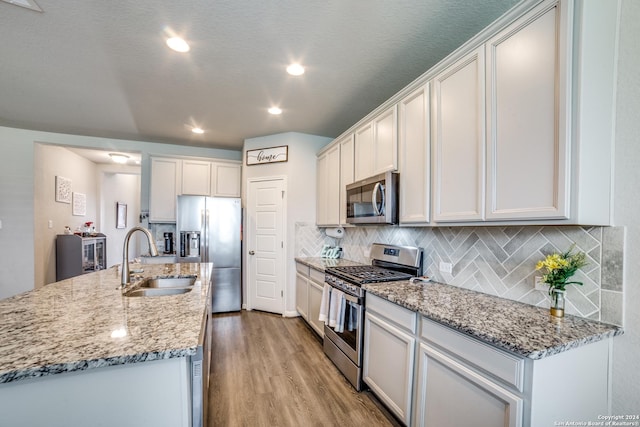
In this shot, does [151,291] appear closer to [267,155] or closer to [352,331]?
[352,331]

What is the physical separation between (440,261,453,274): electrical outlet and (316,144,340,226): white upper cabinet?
4.70 ft

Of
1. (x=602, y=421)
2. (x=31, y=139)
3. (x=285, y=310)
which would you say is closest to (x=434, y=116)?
(x=602, y=421)

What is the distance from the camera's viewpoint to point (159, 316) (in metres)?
1.25

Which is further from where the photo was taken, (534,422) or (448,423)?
(448,423)

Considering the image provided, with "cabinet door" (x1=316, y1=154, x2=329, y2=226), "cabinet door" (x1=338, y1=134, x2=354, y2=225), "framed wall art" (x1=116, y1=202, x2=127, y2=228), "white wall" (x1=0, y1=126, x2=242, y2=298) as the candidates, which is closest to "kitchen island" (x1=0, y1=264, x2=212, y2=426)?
"cabinet door" (x1=338, y1=134, x2=354, y2=225)

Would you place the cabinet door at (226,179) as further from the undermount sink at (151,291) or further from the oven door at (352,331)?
the oven door at (352,331)

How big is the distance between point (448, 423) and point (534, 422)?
45 cm

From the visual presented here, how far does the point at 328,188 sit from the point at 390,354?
88.0 inches

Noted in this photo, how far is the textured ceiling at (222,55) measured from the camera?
5.62 feet

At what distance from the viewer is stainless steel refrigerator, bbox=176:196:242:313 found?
4.01 metres

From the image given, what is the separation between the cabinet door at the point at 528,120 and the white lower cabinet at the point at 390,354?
0.84 metres

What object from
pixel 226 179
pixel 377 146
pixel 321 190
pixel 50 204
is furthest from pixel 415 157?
pixel 50 204

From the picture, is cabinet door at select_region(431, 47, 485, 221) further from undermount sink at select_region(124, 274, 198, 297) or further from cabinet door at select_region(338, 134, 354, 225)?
undermount sink at select_region(124, 274, 198, 297)

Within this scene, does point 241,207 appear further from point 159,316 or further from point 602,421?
point 602,421
